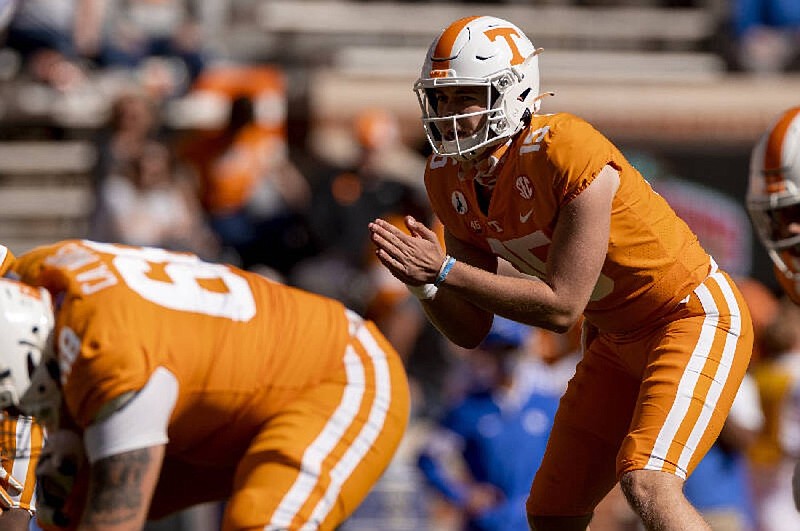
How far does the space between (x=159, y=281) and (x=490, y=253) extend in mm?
1000

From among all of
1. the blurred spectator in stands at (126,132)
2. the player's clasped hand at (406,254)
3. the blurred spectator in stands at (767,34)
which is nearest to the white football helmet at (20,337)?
the player's clasped hand at (406,254)

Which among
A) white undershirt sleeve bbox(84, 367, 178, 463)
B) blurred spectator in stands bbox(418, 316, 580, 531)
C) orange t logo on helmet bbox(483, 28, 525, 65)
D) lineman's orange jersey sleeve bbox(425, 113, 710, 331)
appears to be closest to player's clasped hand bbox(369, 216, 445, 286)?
lineman's orange jersey sleeve bbox(425, 113, 710, 331)

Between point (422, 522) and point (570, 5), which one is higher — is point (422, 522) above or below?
below

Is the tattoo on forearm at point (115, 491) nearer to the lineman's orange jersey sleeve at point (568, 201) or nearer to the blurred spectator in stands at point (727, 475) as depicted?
the lineman's orange jersey sleeve at point (568, 201)

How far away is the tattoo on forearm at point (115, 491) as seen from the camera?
4.45m

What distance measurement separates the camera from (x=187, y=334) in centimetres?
460

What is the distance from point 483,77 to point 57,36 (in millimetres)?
6341

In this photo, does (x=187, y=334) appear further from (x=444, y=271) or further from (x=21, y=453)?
(x=444, y=271)

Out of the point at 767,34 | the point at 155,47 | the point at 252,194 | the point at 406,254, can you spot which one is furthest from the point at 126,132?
the point at 767,34

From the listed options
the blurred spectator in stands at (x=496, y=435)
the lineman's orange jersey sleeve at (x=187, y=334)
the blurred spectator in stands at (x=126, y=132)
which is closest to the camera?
the lineman's orange jersey sleeve at (x=187, y=334)

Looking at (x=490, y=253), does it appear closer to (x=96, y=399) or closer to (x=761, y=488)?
(x=96, y=399)

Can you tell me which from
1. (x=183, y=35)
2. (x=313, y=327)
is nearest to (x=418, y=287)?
(x=313, y=327)

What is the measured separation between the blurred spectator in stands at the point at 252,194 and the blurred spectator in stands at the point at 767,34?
15.0ft

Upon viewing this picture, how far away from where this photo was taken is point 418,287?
4.25 metres
